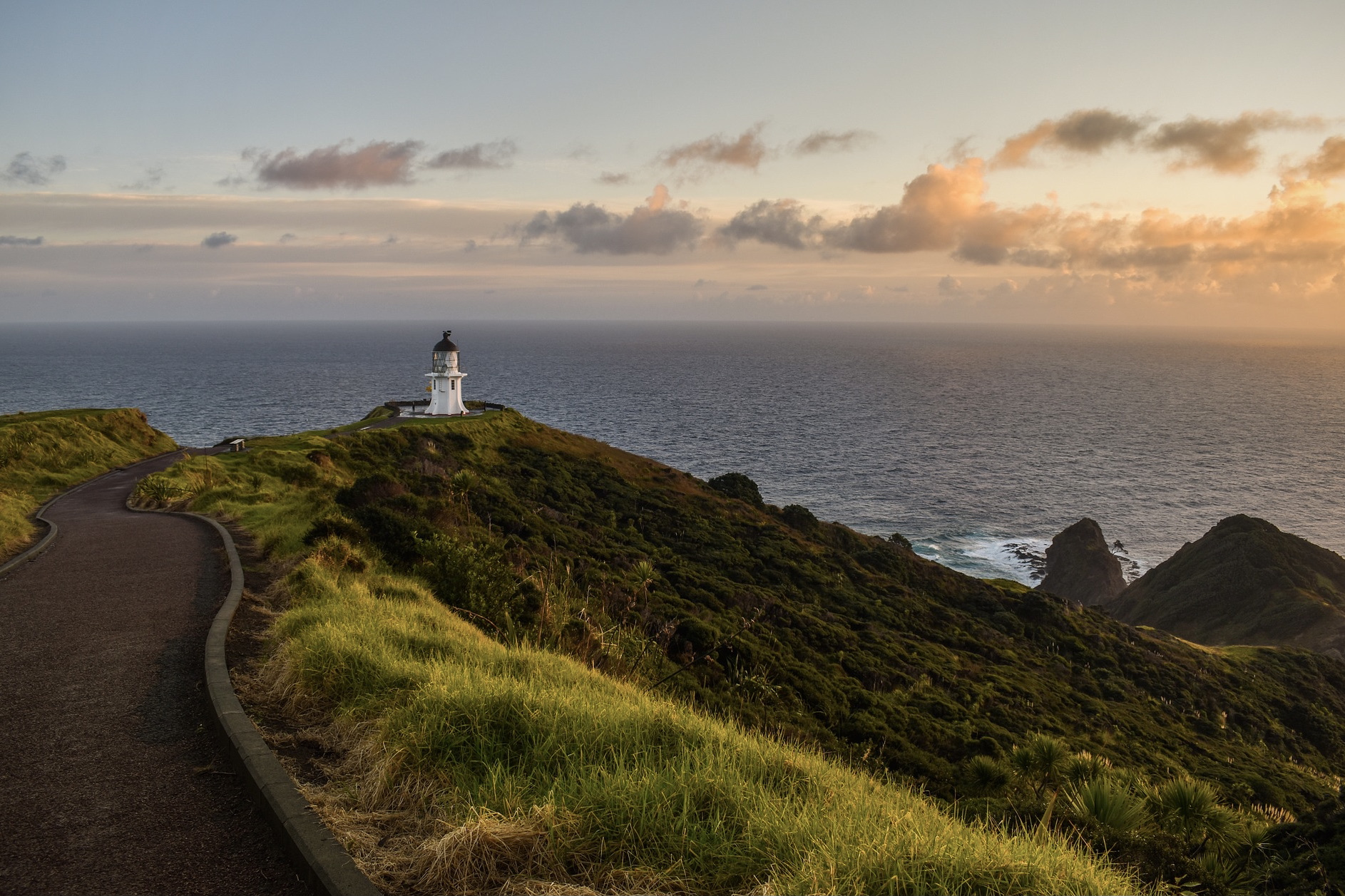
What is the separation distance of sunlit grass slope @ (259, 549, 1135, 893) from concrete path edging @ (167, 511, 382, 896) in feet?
0.68

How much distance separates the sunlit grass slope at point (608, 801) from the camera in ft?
14.3

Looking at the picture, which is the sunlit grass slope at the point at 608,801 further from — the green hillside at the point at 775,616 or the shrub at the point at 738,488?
the shrub at the point at 738,488

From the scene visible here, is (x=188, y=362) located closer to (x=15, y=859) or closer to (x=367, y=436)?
(x=367, y=436)

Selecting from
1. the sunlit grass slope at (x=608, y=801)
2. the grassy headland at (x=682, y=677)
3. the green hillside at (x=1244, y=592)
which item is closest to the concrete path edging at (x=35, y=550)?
the grassy headland at (x=682, y=677)

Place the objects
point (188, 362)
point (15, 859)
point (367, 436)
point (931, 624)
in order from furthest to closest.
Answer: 1. point (188, 362)
2. point (367, 436)
3. point (931, 624)
4. point (15, 859)

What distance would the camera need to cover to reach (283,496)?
22.5 m

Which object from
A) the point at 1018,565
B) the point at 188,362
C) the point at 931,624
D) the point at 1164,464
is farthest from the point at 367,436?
the point at 188,362

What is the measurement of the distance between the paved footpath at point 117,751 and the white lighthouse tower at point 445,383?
4444 centimetres

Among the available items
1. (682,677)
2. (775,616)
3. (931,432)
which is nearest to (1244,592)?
(775,616)

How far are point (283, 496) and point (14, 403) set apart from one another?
126001mm

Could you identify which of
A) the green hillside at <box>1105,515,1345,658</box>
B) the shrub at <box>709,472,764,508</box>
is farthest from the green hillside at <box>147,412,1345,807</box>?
the green hillside at <box>1105,515,1345,658</box>

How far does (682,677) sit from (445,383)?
46619mm

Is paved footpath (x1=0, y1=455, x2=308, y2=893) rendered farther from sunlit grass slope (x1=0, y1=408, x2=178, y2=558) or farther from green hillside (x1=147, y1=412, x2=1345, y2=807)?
sunlit grass slope (x1=0, y1=408, x2=178, y2=558)

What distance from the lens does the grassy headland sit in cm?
500
